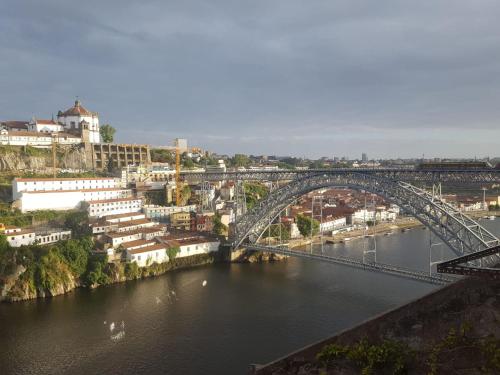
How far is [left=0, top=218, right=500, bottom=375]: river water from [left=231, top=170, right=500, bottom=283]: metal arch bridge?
138cm

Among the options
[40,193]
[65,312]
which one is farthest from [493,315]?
[40,193]

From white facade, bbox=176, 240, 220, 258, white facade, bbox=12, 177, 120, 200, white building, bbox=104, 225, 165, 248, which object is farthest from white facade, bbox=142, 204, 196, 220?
white facade, bbox=176, 240, 220, 258

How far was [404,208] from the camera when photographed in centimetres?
1582

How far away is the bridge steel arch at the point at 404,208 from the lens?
14.3 meters

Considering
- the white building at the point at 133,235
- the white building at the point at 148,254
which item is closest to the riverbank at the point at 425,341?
the white building at the point at 148,254

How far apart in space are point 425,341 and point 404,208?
8717 mm

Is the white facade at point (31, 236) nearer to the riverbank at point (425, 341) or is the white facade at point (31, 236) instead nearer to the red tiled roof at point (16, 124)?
the riverbank at point (425, 341)

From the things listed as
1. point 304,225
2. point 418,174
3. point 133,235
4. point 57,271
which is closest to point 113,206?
point 133,235

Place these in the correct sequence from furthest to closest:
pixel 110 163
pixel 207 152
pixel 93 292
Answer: pixel 207 152
pixel 110 163
pixel 93 292

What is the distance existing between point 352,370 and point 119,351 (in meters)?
7.79

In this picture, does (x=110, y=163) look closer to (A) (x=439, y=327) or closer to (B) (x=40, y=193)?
(B) (x=40, y=193)

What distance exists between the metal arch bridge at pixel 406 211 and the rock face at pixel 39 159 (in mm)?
19084

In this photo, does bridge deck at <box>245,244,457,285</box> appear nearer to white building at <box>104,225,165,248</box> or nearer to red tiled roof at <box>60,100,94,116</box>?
white building at <box>104,225,165,248</box>

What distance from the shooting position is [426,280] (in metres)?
14.5
